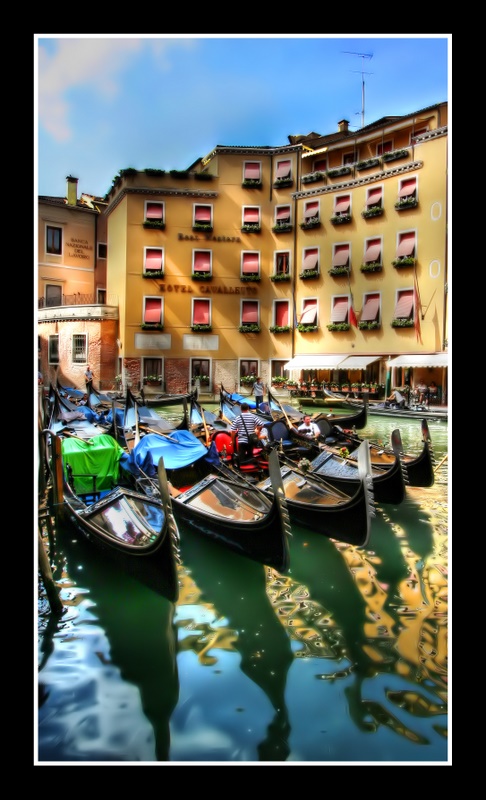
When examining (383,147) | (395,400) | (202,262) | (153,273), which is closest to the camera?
(395,400)

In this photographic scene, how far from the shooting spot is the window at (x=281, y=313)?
39.8ft

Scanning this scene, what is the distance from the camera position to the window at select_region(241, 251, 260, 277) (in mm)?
12117

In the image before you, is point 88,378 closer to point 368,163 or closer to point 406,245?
point 406,245

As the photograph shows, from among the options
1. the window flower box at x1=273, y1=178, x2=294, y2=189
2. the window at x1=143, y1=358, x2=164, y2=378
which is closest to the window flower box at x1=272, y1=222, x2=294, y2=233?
the window flower box at x1=273, y1=178, x2=294, y2=189

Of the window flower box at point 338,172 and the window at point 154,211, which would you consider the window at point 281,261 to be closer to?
the window flower box at point 338,172

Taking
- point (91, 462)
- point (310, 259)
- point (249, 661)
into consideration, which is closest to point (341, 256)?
point (310, 259)

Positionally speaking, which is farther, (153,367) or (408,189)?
(153,367)

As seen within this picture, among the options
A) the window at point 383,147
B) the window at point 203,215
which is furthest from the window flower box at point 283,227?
the window at point 383,147

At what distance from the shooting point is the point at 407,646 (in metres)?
2.19

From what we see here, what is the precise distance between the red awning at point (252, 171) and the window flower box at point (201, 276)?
2299 millimetres

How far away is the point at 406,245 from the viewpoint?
10.3m

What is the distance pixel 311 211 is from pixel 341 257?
1318mm

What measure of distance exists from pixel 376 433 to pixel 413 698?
6221mm
